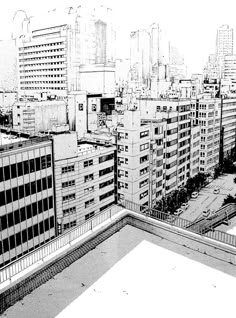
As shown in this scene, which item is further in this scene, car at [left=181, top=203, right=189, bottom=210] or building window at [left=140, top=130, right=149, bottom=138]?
car at [left=181, top=203, right=189, bottom=210]

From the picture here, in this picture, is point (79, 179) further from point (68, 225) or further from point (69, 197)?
point (68, 225)

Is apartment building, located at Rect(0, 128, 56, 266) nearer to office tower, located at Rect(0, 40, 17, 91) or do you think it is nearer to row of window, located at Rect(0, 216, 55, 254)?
row of window, located at Rect(0, 216, 55, 254)

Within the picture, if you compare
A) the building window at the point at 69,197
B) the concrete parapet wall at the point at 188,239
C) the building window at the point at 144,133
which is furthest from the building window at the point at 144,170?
the concrete parapet wall at the point at 188,239

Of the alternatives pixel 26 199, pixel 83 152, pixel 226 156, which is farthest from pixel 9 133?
pixel 226 156

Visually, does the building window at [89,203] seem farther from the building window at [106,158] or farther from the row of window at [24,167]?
the row of window at [24,167]

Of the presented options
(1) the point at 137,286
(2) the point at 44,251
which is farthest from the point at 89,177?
(1) the point at 137,286

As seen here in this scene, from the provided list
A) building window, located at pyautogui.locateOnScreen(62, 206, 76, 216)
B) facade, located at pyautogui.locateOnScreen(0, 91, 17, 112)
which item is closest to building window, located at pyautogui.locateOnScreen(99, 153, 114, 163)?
building window, located at pyautogui.locateOnScreen(62, 206, 76, 216)

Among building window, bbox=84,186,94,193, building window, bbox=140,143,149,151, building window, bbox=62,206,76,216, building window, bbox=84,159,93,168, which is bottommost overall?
building window, bbox=62,206,76,216

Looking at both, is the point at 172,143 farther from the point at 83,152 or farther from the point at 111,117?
the point at 83,152
